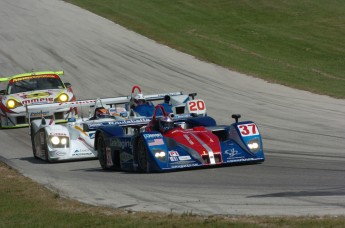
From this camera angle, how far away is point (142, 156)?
15.1m

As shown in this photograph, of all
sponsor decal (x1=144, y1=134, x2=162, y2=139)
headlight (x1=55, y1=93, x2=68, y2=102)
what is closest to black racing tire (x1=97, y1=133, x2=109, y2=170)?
sponsor decal (x1=144, y1=134, x2=162, y2=139)

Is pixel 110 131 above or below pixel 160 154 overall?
above

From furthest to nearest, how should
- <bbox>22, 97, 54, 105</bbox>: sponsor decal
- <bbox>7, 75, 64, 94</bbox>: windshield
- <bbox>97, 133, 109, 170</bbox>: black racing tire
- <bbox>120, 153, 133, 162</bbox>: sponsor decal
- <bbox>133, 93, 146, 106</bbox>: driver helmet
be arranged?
<bbox>7, 75, 64, 94</bbox>: windshield < <bbox>22, 97, 54, 105</bbox>: sponsor decal < <bbox>133, 93, 146, 106</bbox>: driver helmet < <bbox>97, 133, 109, 170</bbox>: black racing tire < <bbox>120, 153, 133, 162</bbox>: sponsor decal

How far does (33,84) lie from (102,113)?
787 cm

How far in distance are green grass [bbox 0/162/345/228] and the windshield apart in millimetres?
14054

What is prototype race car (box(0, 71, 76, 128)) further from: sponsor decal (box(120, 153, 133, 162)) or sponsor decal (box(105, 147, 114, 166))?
sponsor decal (box(120, 153, 133, 162))

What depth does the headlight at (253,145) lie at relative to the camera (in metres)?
15.2

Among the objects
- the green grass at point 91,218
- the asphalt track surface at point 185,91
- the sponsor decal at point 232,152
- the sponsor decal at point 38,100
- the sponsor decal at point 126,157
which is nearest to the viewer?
the green grass at point 91,218

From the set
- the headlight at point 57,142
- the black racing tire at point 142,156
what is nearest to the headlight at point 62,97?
the headlight at point 57,142

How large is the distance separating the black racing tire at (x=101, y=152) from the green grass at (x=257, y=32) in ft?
42.5

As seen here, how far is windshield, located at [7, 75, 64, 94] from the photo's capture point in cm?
2673

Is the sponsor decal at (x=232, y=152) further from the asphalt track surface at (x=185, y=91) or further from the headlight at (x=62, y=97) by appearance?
the headlight at (x=62, y=97)

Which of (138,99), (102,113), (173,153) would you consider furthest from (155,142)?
(138,99)

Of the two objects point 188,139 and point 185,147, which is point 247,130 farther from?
point 185,147
